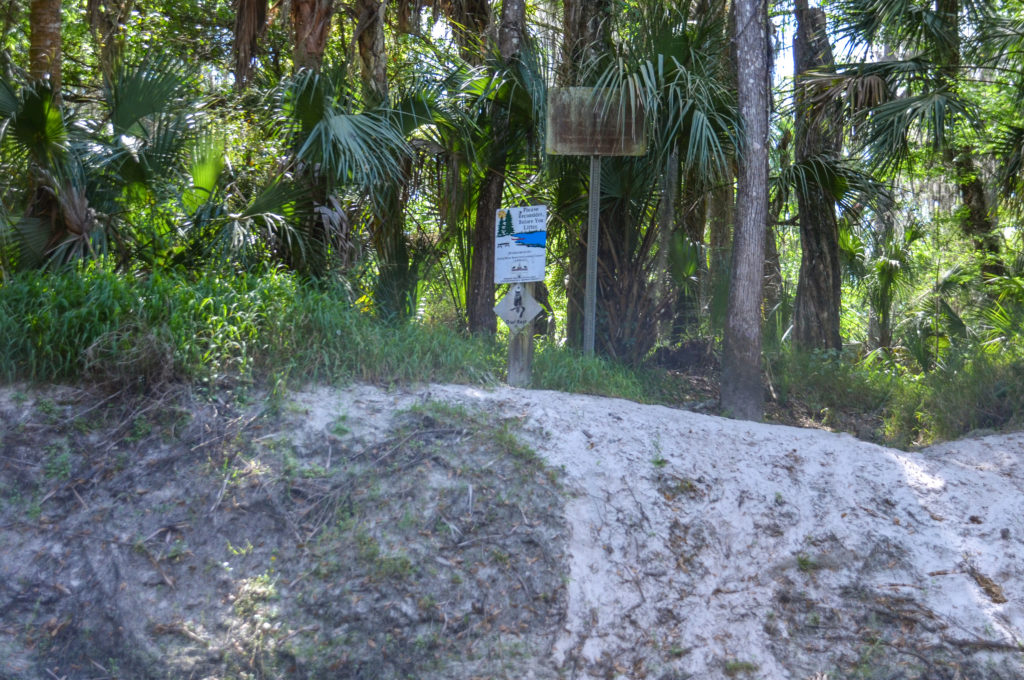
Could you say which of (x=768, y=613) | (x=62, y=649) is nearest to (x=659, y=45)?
(x=768, y=613)

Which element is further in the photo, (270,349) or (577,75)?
(577,75)

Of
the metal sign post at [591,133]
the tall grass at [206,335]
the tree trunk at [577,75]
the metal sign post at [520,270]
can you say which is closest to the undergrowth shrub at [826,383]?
the tree trunk at [577,75]

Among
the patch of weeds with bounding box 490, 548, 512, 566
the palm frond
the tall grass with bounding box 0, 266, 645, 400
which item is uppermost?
the palm frond

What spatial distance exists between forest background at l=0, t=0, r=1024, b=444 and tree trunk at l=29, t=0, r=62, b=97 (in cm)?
3

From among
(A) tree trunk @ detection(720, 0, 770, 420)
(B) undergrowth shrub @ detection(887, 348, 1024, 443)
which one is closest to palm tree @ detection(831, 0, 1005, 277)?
(A) tree trunk @ detection(720, 0, 770, 420)

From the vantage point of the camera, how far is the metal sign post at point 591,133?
8039mm

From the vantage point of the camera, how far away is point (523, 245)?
7.35 metres

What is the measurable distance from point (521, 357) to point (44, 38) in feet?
16.2

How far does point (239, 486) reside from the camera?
5.61 metres

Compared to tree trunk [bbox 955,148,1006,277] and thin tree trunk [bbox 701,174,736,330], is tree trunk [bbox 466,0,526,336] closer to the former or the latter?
thin tree trunk [bbox 701,174,736,330]

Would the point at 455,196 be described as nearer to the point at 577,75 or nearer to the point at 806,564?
the point at 577,75

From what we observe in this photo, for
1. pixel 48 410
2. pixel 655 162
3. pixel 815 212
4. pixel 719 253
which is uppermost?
pixel 655 162

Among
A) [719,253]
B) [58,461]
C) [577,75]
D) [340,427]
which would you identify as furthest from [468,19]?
[58,461]

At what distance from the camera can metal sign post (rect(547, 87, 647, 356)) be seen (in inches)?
316
